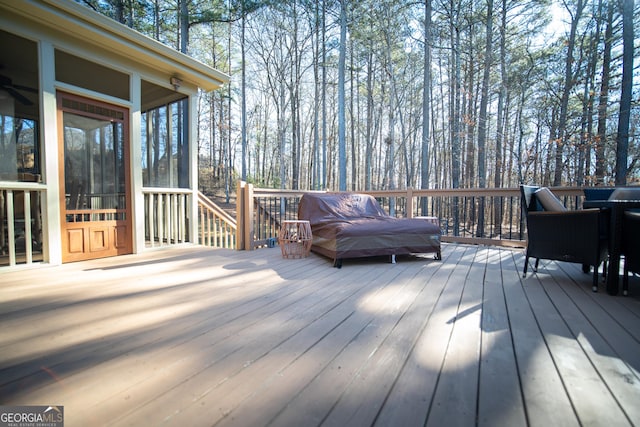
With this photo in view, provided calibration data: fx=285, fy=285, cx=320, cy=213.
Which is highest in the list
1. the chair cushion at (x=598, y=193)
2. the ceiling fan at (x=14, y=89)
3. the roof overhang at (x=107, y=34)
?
the roof overhang at (x=107, y=34)

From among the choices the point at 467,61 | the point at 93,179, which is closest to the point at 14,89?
the point at 93,179

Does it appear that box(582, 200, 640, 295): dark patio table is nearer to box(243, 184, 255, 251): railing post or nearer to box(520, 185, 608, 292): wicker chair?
box(520, 185, 608, 292): wicker chair

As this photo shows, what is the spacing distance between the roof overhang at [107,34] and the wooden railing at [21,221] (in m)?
1.71

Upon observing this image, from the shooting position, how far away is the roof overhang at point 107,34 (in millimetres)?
2811

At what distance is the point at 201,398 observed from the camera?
102cm

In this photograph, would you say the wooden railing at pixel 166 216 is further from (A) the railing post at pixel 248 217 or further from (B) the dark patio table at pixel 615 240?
(B) the dark patio table at pixel 615 240

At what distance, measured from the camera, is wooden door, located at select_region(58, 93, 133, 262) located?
10.8ft

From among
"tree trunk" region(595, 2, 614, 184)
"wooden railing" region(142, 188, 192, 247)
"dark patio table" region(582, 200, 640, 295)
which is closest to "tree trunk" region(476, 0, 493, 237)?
"tree trunk" region(595, 2, 614, 184)

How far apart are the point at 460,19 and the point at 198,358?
1036 cm

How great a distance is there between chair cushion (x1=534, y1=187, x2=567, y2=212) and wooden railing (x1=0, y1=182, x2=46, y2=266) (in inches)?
202

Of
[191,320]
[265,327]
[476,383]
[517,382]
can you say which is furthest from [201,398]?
[517,382]

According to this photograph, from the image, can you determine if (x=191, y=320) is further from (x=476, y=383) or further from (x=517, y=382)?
(x=517, y=382)

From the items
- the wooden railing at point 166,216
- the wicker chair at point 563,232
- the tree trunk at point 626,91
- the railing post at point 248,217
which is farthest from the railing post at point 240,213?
the tree trunk at point 626,91

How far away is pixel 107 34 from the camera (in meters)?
3.25
